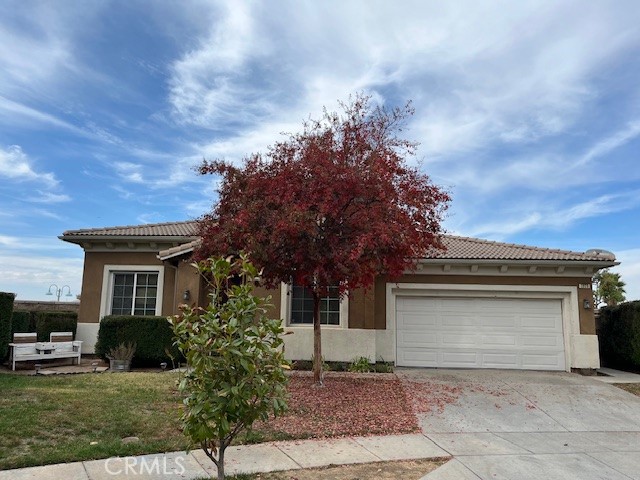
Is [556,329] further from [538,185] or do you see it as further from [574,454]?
[574,454]

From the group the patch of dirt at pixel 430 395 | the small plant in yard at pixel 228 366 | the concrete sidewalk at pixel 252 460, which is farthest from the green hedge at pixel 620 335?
the small plant in yard at pixel 228 366

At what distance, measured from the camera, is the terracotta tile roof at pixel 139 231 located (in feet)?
51.7

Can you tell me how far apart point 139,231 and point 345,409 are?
35.0ft

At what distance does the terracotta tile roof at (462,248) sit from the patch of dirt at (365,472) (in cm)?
814

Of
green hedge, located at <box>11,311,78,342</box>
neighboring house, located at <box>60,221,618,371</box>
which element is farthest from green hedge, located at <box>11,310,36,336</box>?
neighboring house, located at <box>60,221,618,371</box>

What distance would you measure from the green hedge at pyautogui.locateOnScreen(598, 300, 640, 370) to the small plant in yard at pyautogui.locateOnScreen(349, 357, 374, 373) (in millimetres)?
8034

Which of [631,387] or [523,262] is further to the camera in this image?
[523,262]

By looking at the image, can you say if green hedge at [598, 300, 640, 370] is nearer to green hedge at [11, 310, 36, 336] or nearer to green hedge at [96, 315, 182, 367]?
green hedge at [96, 315, 182, 367]

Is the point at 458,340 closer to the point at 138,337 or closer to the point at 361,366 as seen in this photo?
the point at 361,366

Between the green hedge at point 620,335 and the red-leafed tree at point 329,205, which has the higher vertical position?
the red-leafed tree at point 329,205

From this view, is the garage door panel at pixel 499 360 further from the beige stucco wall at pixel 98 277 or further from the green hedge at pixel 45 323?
the green hedge at pixel 45 323

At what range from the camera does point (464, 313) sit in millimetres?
14234

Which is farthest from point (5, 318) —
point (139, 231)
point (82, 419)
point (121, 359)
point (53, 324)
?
point (82, 419)

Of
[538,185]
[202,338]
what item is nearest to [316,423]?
[202,338]
